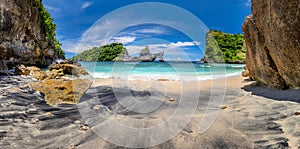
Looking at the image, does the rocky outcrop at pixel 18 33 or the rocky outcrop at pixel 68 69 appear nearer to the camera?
the rocky outcrop at pixel 68 69

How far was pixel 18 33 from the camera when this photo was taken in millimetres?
15336

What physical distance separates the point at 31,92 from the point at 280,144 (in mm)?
5617

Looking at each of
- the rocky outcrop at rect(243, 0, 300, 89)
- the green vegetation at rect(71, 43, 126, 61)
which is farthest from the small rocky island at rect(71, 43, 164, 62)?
the rocky outcrop at rect(243, 0, 300, 89)

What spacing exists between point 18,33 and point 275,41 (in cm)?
1968

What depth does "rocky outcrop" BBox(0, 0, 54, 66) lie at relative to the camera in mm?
13281

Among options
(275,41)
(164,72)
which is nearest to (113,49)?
(164,72)

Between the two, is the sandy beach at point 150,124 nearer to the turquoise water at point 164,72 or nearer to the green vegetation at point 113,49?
the turquoise water at point 164,72

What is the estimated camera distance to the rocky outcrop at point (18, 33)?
13.3 meters

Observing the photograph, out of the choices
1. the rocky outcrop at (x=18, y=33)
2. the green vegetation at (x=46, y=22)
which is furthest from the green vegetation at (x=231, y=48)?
the rocky outcrop at (x=18, y=33)

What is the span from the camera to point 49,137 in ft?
7.64

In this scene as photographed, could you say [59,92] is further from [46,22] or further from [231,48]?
[231,48]

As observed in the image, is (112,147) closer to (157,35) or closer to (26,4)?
(157,35)

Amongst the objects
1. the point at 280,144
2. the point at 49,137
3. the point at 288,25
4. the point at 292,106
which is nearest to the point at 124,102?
the point at 49,137

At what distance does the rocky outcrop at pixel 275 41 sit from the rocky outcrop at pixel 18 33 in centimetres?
1732
